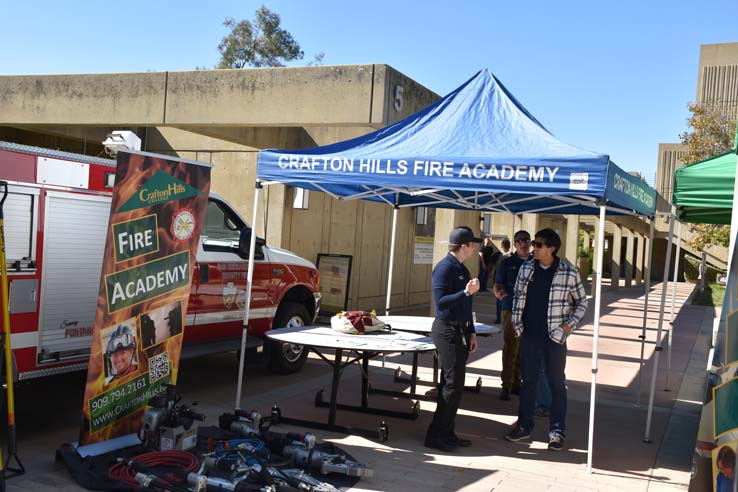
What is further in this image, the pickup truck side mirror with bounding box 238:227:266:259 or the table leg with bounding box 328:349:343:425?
the pickup truck side mirror with bounding box 238:227:266:259

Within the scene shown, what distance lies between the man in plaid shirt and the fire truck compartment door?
3.86 m

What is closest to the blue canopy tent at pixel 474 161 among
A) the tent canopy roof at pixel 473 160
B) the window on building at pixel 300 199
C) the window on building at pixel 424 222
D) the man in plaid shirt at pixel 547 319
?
the tent canopy roof at pixel 473 160

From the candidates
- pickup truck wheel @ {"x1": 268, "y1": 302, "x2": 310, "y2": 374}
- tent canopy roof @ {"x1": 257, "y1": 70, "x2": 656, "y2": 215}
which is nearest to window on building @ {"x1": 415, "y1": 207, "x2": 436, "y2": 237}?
pickup truck wheel @ {"x1": 268, "y1": 302, "x2": 310, "y2": 374}

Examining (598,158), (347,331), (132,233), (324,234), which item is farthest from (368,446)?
(324,234)

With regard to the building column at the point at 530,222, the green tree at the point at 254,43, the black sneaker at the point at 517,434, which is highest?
the green tree at the point at 254,43

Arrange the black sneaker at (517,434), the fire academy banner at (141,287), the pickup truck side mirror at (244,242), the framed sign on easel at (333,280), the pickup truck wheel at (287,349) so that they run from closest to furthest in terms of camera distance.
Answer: the fire academy banner at (141,287) < the black sneaker at (517,434) < the pickup truck side mirror at (244,242) < the pickup truck wheel at (287,349) < the framed sign on easel at (333,280)

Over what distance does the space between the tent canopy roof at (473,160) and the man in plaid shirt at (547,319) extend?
0.64 m

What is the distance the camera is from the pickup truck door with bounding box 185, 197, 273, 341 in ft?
26.2

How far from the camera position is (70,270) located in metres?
6.44

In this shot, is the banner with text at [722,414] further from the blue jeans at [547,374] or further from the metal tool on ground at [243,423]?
the metal tool on ground at [243,423]

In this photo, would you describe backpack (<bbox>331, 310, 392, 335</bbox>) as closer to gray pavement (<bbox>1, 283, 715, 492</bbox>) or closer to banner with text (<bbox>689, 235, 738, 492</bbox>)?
gray pavement (<bbox>1, 283, 715, 492</bbox>)

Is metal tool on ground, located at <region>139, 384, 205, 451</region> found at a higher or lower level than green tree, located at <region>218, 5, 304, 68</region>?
lower

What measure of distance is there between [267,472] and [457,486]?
1423mm

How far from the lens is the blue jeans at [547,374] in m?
6.52
